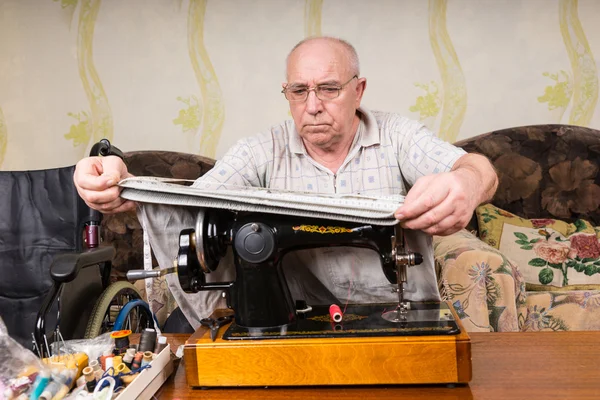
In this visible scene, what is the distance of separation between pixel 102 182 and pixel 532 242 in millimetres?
2396

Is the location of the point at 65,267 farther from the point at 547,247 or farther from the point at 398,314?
the point at 547,247

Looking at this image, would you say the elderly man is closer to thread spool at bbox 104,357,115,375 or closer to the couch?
thread spool at bbox 104,357,115,375

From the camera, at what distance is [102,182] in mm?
1252

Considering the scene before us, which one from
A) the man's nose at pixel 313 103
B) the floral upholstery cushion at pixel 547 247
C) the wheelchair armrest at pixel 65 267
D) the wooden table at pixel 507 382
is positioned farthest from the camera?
the floral upholstery cushion at pixel 547 247

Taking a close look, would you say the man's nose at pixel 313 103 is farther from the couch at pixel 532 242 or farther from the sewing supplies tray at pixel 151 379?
the couch at pixel 532 242

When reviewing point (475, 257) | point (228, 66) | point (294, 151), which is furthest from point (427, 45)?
point (294, 151)

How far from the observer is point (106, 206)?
1.29 m

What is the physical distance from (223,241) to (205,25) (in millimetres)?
2818

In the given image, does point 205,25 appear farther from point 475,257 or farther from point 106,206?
point 106,206

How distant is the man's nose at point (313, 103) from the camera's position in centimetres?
177

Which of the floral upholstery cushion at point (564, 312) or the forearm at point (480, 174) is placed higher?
the forearm at point (480, 174)

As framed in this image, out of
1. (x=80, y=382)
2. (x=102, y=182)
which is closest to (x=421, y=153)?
(x=102, y=182)

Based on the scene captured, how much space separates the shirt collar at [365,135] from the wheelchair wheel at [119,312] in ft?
2.17

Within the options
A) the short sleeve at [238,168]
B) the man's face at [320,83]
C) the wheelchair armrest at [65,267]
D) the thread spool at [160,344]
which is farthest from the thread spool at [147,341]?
the man's face at [320,83]
